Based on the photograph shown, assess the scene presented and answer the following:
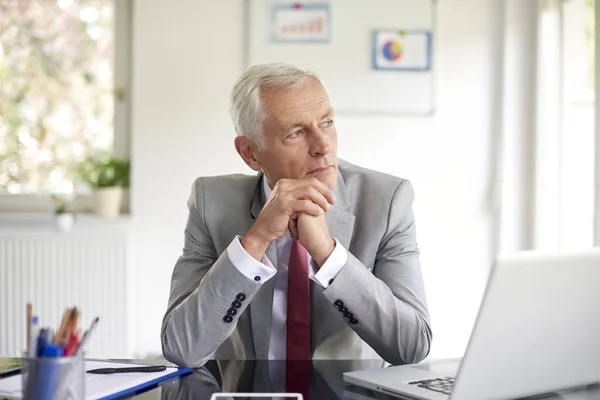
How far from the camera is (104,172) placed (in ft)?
12.1

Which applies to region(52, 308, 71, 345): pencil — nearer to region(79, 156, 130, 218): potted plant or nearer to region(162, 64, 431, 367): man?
region(162, 64, 431, 367): man

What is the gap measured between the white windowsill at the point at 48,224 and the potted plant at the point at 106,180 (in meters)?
0.06

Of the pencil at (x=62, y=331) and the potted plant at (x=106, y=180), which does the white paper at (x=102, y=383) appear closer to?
the pencil at (x=62, y=331)

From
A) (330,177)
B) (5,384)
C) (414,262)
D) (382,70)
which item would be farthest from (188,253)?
(382,70)

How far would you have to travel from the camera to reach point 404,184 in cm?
188

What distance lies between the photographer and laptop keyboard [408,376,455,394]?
1188mm

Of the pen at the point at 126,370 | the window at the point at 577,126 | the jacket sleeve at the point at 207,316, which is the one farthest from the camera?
the window at the point at 577,126

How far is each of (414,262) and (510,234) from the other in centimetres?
215

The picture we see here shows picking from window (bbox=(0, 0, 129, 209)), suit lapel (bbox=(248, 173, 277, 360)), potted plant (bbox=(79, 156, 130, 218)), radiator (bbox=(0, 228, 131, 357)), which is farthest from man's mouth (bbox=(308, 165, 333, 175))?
window (bbox=(0, 0, 129, 209))

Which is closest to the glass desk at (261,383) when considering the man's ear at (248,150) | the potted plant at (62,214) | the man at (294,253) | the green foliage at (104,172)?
the man at (294,253)

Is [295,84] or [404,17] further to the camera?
[404,17]

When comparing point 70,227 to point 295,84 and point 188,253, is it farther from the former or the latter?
point 295,84

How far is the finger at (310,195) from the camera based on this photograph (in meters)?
1.63

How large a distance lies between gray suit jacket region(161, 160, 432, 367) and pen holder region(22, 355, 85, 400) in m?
0.50
